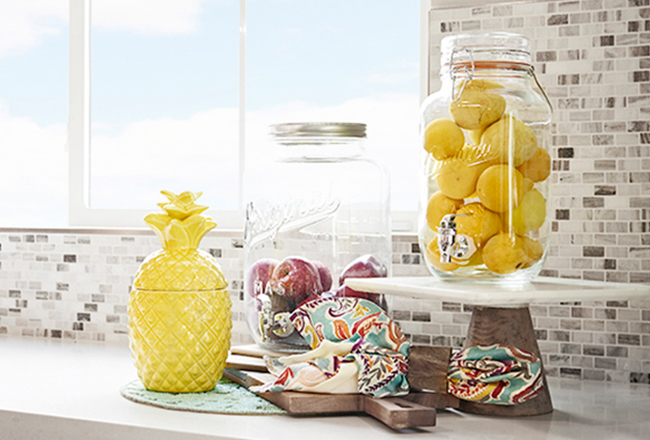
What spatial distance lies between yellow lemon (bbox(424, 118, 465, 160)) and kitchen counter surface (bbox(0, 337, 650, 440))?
376 millimetres

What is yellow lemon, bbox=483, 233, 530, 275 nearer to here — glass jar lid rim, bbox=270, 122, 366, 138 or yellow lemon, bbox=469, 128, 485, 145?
yellow lemon, bbox=469, 128, 485, 145

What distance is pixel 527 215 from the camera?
1090 millimetres

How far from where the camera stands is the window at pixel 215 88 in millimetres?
1750

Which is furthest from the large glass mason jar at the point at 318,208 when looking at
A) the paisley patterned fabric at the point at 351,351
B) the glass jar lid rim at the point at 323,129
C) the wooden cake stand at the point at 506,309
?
the wooden cake stand at the point at 506,309

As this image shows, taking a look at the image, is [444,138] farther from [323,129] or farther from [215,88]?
A: [215,88]

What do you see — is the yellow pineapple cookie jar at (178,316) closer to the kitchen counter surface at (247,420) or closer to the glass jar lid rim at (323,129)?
the kitchen counter surface at (247,420)

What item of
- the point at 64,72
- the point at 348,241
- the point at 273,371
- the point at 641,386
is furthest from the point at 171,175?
the point at 641,386

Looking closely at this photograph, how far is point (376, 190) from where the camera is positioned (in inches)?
54.3

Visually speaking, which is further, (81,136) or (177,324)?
(81,136)

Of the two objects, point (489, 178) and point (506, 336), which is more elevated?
point (489, 178)

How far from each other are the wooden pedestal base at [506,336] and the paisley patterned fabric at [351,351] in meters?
0.10

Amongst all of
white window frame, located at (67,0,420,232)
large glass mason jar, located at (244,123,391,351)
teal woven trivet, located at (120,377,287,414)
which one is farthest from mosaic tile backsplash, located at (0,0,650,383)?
white window frame, located at (67,0,420,232)

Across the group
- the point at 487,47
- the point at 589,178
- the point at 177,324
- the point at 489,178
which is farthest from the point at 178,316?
the point at 589,178

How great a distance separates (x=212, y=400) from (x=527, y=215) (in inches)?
20.9
